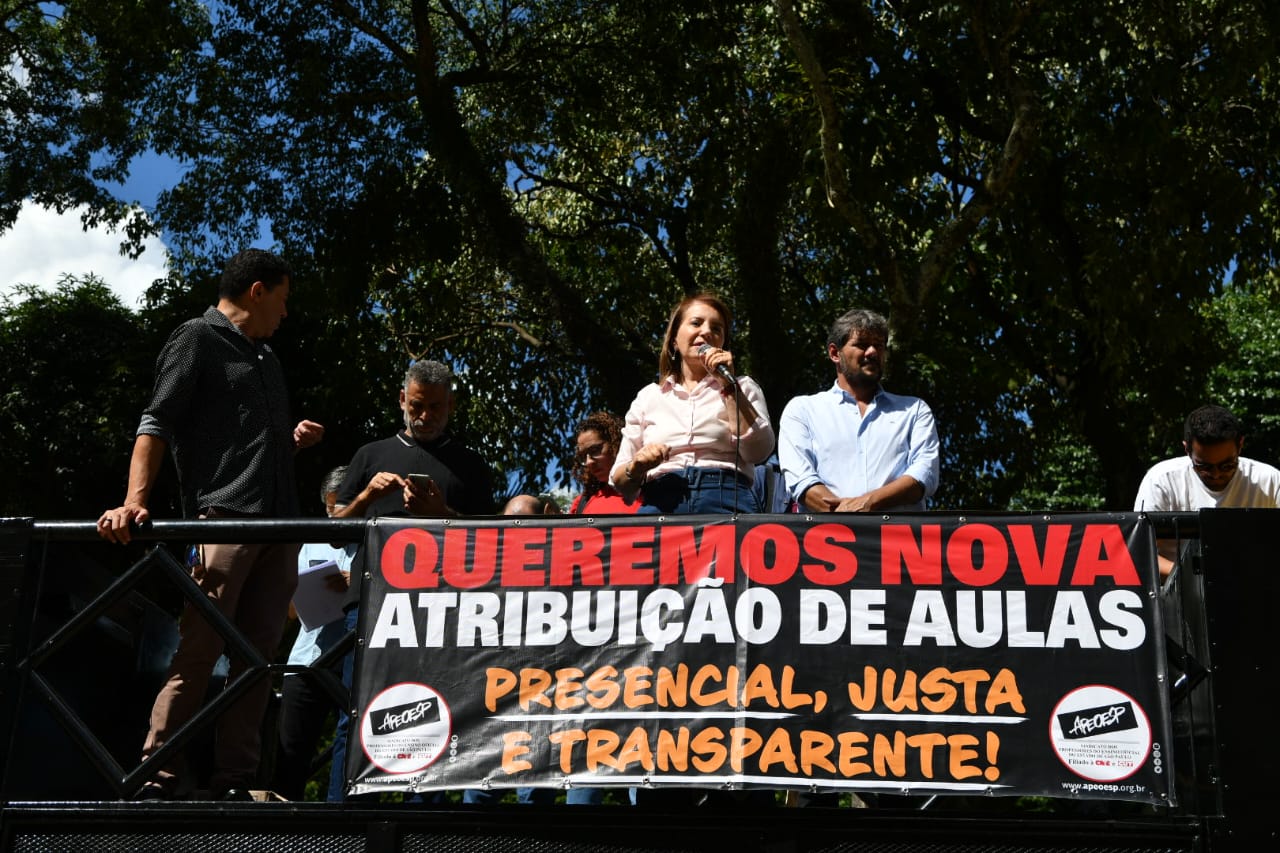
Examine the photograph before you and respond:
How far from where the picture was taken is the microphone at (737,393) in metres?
4.53

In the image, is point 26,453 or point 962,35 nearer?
point 962,35

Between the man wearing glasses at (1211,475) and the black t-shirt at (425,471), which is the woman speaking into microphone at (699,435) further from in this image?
the man wearing glasses at (1211,475)

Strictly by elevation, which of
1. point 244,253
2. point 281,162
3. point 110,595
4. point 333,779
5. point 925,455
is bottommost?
point 333,779

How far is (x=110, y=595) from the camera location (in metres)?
4.17

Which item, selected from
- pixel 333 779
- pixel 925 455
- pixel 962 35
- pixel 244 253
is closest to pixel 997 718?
pixel 925 455

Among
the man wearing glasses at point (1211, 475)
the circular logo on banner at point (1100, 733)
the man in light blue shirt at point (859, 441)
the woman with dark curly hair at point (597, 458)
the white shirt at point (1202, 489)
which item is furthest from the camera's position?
the woman with dark curly hair at point (597, 458)

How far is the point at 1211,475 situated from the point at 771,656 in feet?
8.62

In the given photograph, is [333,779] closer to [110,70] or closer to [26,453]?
[110,70]

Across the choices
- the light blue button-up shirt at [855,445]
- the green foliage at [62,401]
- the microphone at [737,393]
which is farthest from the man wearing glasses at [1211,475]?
the green foliage at [62,401]

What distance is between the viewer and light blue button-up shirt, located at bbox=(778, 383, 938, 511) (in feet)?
16.4

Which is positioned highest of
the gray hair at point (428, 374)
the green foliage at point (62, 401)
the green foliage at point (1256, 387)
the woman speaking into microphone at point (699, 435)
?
the green foliage at point (1256, 387)

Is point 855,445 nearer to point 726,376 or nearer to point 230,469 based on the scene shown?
point 726,376

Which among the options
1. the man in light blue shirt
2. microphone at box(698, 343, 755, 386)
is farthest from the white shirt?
microphone at box(698, 343, 755, 386)

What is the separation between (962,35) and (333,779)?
10.2 metres
